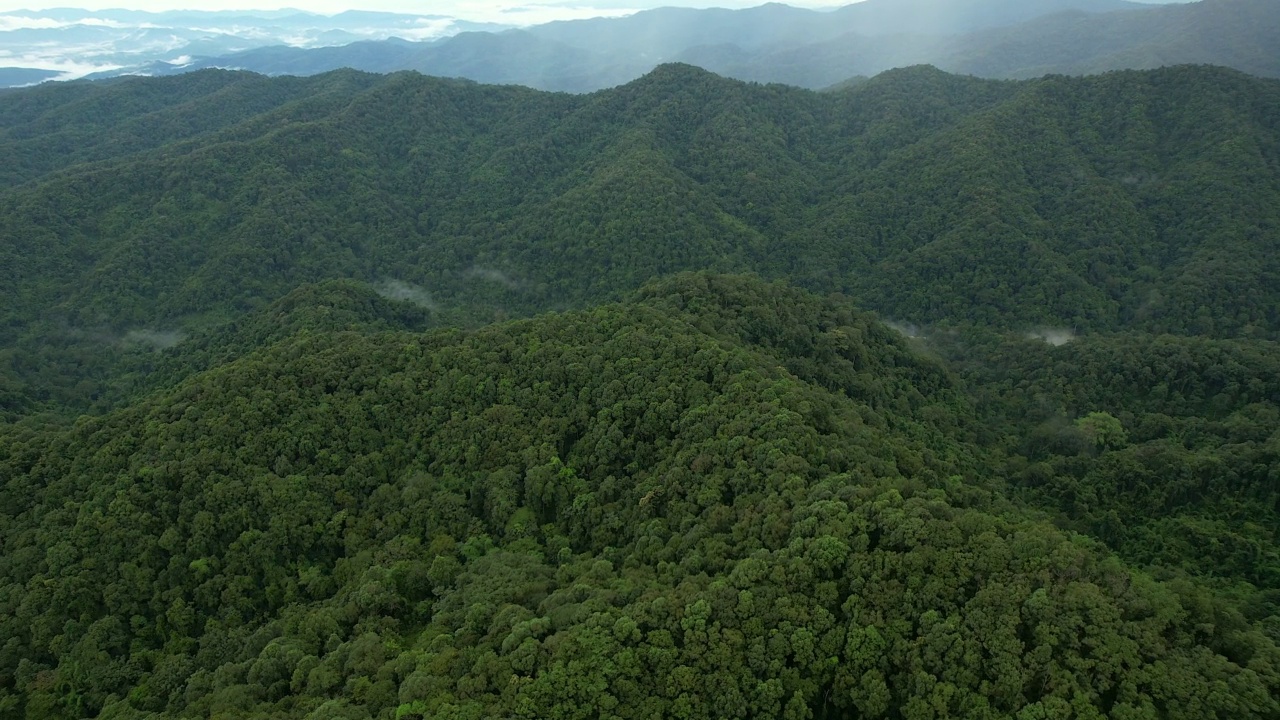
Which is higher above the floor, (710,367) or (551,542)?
(710,367)

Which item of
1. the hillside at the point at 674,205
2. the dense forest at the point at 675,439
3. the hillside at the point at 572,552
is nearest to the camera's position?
the hillside at the point at 572,552

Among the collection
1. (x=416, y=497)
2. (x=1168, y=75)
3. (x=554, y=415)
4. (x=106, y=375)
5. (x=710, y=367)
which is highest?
(x=1168, y=75)

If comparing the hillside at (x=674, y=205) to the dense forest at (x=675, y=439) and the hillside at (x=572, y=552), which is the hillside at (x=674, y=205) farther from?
the hillside at (x=572, y=552)

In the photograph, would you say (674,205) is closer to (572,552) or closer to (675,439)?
(675,439)

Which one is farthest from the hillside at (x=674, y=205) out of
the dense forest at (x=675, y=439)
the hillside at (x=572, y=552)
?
the hillside at (x=572, y=552)

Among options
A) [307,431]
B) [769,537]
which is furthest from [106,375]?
[769,537]

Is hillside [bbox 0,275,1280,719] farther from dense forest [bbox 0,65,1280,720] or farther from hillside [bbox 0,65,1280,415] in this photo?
hillside [bbox 0,65,1280,415]

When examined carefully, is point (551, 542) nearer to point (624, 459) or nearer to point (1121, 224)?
point (624, 459)
